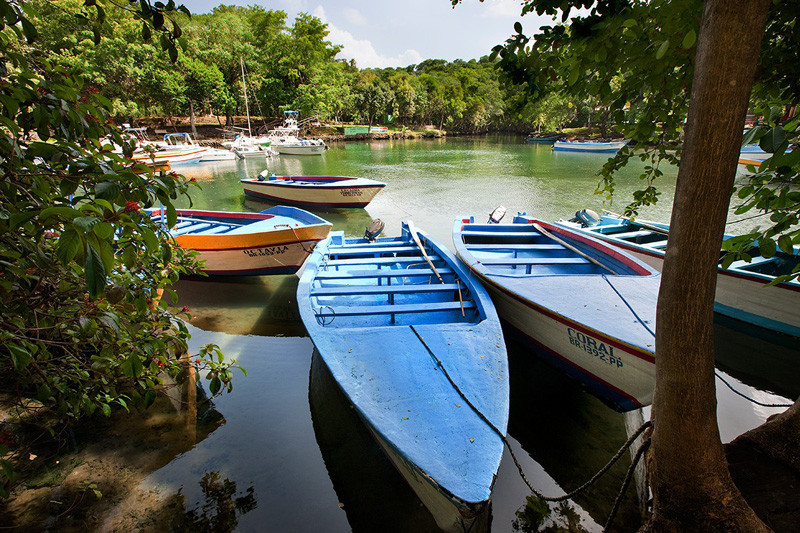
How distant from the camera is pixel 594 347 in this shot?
3.82 m

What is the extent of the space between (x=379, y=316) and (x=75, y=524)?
3.11m

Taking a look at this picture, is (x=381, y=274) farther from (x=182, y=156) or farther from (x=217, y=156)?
(x=217, y=156)

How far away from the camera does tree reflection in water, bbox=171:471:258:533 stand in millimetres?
2977

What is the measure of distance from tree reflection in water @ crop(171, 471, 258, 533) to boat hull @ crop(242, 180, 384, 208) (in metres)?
10.5

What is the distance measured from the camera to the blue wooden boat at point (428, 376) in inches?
95.0

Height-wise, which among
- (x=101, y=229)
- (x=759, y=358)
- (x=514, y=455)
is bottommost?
(x=759, y=358)

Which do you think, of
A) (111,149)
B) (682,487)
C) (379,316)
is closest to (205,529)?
(379,316)

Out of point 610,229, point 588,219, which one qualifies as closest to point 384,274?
point 610,229

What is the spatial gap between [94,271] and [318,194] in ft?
41.7

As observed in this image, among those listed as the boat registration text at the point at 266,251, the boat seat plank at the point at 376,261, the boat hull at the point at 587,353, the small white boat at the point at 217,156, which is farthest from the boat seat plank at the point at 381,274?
the small white boat at the point at 217,156

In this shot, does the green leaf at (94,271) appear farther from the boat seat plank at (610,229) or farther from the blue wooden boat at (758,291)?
the boat seat plank at (610,229)

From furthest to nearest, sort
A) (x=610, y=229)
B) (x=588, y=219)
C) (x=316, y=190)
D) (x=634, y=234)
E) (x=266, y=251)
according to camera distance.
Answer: (x=316, y=190) < (x=588, y=219) < (x=610, y=229) < (x=634, y=234) < (x=266, y=251)

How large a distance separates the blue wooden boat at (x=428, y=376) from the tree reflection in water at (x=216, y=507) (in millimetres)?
1302

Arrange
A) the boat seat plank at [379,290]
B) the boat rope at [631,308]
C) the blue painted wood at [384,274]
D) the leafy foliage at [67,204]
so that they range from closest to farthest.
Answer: the leafy foliage at [67,204], the boat rope at [631,308], the boat seat plank at [379,290], the blue painted wood at [384,274]
